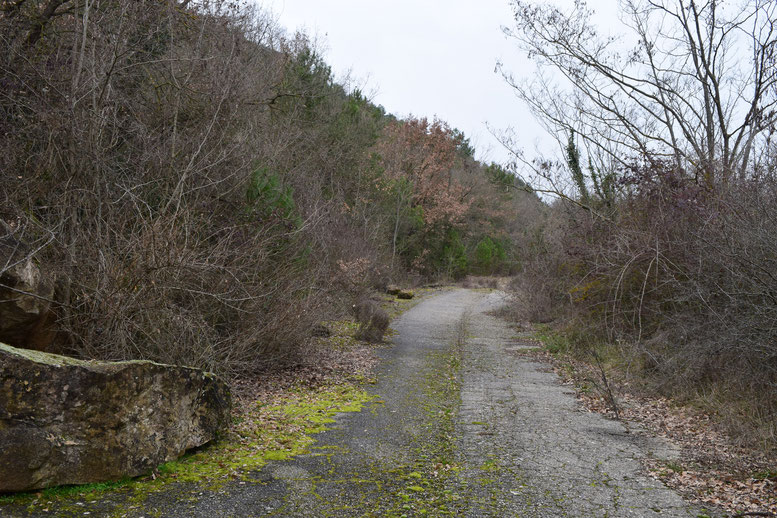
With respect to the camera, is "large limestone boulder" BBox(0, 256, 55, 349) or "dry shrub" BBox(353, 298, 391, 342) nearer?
"large limestone boulder" BBox(0, 256, 55, 349)

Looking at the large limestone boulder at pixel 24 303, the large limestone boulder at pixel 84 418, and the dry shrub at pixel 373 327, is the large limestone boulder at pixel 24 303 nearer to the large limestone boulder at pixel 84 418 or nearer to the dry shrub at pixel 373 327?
the large limestone boulder at pixel 84 418

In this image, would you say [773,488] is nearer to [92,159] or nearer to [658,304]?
[658,304]

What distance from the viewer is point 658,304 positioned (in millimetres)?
10852

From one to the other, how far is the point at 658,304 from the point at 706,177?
2371mm

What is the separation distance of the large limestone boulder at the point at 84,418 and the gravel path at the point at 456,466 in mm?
436

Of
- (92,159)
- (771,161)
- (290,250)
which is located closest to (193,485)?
(92,159)

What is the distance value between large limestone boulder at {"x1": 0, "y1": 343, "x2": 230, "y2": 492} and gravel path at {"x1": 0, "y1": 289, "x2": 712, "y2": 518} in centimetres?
44

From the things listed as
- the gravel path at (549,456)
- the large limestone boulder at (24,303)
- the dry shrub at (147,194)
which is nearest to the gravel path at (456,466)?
the gravel path at (549,456)

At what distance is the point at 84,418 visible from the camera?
464cm

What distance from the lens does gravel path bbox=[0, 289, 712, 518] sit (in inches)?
184

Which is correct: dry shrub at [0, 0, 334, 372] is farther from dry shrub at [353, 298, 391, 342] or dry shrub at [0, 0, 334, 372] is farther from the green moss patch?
dry shrub at [353, 298, 391, 342]

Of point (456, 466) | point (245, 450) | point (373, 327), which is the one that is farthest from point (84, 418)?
point (373, 327)

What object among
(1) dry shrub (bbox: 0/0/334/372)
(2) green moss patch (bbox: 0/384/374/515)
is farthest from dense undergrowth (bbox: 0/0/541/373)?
(2) green moss patch (bbox: 0/384/374/515)

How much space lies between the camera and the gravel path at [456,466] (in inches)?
184
